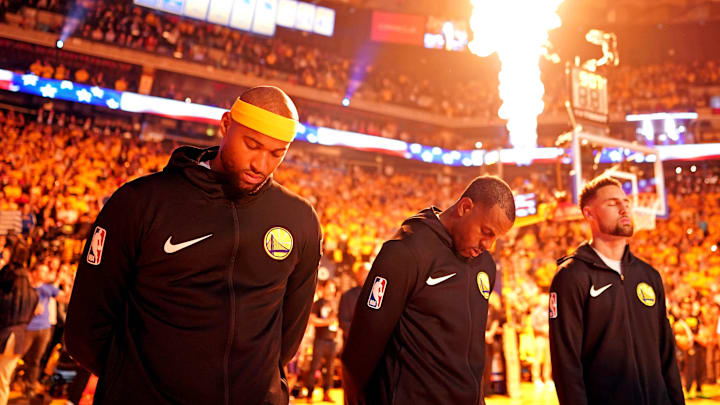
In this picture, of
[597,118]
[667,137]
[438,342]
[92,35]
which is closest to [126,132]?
[92,35]

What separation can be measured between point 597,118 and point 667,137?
59.7 ft

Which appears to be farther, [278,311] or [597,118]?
[597,118]

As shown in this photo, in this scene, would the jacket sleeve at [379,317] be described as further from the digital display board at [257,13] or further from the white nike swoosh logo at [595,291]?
the digital display board at [257,13]

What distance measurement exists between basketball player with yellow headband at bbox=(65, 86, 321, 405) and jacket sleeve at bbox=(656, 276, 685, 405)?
8.36 ft

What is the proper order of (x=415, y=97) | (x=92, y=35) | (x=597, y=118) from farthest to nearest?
(x=415, y=97)
(x=92, y=35)
(x=597, y=118)

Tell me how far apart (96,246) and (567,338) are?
2.70 metres

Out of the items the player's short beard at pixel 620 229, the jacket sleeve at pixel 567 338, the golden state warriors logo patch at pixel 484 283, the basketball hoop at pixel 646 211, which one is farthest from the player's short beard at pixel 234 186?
the basketball hoop at pixel 646 211

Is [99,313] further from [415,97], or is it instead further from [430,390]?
[415,97]

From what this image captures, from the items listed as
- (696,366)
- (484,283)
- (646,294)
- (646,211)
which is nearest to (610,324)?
(646,294)

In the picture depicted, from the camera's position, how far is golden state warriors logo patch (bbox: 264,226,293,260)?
7.43 feet

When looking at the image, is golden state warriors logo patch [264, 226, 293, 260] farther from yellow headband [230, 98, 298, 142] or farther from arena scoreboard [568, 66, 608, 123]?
arena scoreboard [568, 66, 608, 123]

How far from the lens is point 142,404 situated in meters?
1.99

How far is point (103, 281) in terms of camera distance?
2.13m

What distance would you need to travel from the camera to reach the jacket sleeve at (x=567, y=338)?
3.30m
